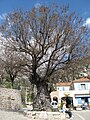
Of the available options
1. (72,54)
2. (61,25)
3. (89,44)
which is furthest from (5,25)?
(89,44)

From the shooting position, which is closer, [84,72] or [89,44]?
[89,44]

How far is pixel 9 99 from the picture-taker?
1053 inches

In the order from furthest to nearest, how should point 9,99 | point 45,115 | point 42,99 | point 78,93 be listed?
point 78,93, point 9,99, point 42,99, point 45,115

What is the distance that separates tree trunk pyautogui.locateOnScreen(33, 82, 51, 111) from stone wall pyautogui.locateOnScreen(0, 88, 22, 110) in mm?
5542

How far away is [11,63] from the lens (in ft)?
71.8

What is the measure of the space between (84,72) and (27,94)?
37432 millimetres

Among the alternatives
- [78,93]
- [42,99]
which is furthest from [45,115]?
[78,93]

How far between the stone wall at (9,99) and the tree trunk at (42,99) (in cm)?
554

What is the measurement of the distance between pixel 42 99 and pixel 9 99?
7103 millimetres

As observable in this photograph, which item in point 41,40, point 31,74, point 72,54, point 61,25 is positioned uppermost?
point 61,25

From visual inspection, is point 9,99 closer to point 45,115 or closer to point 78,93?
point 45,115

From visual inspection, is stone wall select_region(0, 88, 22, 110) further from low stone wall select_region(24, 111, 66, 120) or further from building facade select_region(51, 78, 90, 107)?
building facade select_region(51, 78, 90, 107)

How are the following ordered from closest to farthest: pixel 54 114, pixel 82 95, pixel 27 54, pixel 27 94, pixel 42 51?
pixel 54 114
pixel 42 51
pixel 27 54
pixel 82 95
pixel 27 94

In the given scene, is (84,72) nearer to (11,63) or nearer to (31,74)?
(31,74)
